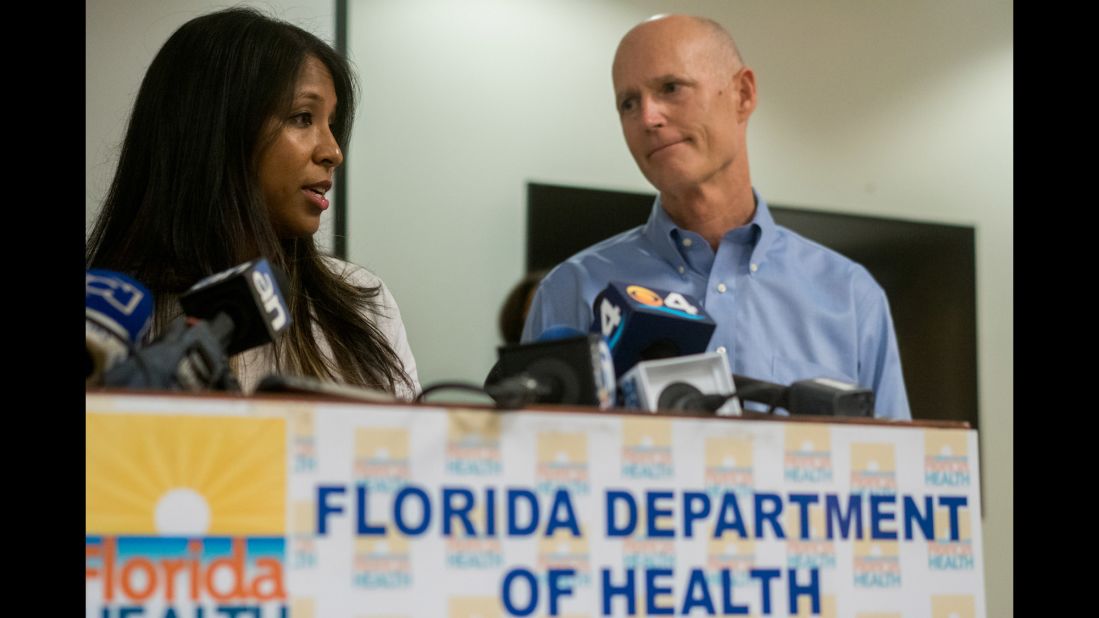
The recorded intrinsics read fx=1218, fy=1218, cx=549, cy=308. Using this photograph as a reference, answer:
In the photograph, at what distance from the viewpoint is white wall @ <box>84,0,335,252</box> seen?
2.41 metres

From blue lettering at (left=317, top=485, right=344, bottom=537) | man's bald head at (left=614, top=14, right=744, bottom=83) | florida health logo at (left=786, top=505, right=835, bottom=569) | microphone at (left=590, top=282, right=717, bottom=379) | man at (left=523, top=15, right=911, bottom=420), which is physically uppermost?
man's bald head at (left=614, top=14, right=744, bottom=83)

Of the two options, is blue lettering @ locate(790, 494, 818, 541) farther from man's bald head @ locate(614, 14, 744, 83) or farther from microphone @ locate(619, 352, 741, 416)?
man's bald head @ locate(614, 14, 744, 83)

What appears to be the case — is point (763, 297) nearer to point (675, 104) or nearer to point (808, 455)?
point (675, 104)

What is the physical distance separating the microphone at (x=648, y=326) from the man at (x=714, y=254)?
0.70 m

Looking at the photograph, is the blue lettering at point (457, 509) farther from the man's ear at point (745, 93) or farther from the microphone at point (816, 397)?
the man's ear at point (745, 93)

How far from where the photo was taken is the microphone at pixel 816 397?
988 millimetres

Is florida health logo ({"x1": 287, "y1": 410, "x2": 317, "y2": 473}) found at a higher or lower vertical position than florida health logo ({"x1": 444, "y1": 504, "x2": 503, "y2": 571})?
higher

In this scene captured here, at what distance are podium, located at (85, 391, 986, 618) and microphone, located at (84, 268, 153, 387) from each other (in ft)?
0.30

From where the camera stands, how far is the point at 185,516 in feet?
2.56

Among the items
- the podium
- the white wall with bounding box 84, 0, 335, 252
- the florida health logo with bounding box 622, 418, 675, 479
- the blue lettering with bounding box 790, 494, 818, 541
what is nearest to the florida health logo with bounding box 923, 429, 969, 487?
the podium

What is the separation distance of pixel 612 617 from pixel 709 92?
1187 mm

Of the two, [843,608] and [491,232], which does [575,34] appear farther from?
[843,608]

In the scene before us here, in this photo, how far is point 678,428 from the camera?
0.88 metres

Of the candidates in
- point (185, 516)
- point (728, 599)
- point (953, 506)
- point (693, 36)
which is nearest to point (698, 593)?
point (728, 599)
